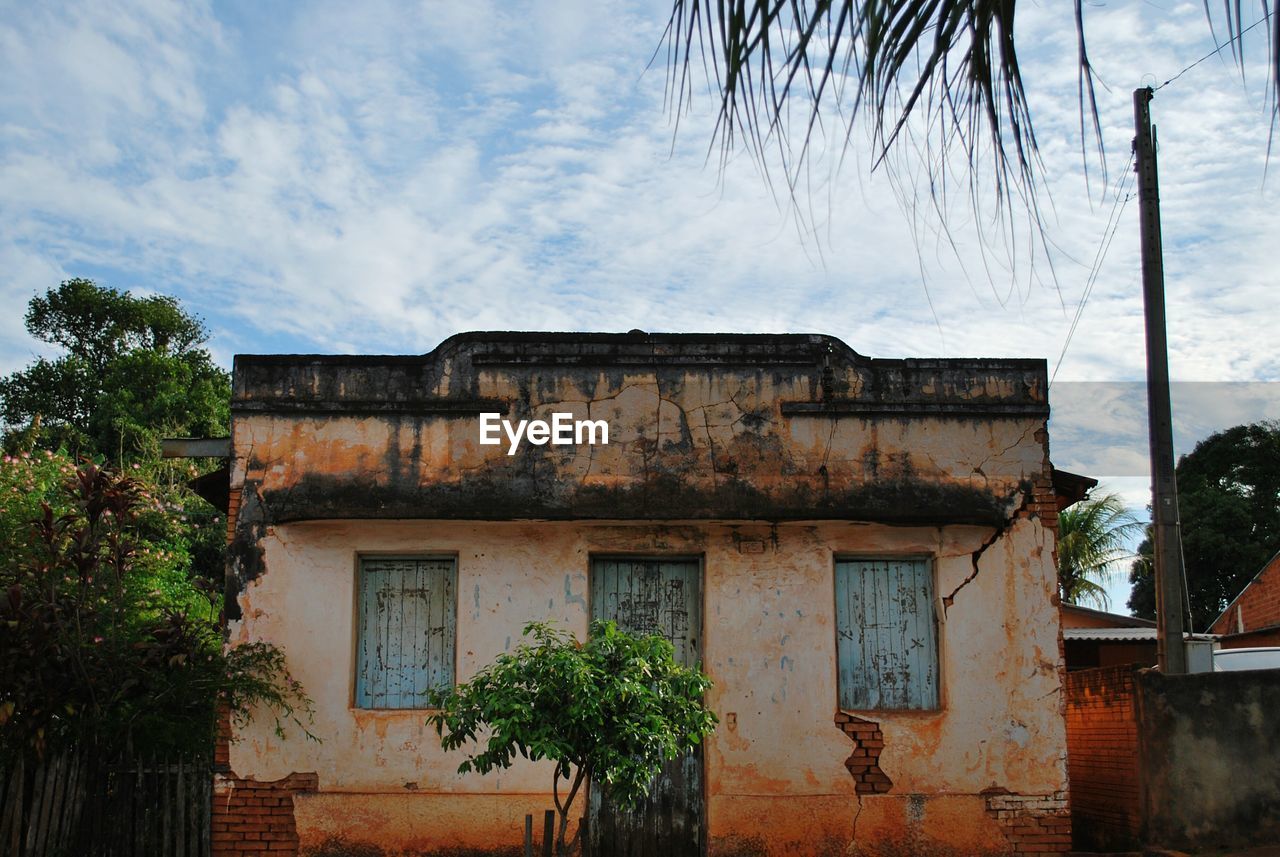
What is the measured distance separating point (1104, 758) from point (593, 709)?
566 centimetres

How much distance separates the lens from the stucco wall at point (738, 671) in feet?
31.8

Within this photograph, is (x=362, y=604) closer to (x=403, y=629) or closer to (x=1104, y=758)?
(x=403, y=629)

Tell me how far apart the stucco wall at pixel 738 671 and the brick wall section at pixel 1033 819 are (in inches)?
4.0

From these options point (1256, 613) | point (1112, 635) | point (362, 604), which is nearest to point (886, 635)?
point (362, 604)

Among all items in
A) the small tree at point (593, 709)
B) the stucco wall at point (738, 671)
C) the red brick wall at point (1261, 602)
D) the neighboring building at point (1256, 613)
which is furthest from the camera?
the red brick wall at point (1261, 602)

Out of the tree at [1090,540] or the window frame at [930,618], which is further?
the tree at [1090,540]

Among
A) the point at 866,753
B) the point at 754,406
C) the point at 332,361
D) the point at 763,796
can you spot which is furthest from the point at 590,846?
the point at 332,361

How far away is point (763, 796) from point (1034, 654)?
254cm

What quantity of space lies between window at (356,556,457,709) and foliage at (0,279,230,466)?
16816mm

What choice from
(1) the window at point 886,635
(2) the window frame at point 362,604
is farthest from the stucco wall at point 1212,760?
(2) the window frame at point 362,604

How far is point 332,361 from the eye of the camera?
10.3 m

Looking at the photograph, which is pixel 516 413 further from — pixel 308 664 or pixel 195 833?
pixel 195 833

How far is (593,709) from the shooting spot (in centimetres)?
696

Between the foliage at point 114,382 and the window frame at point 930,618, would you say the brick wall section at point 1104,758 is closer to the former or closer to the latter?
the window frame at point 930,618
